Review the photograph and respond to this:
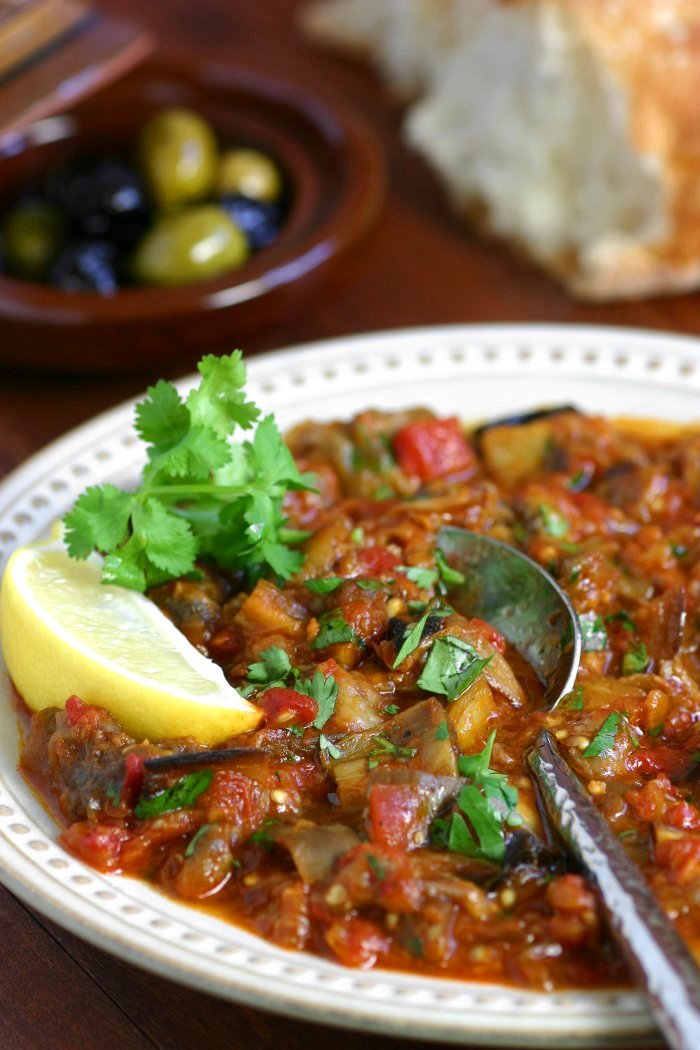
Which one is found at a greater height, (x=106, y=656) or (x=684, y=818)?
(x=106, y=656)

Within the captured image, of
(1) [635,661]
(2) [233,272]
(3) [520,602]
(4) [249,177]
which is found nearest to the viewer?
(1) [635,661]

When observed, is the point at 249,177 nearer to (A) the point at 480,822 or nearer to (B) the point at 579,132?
(B) the point at 579,132

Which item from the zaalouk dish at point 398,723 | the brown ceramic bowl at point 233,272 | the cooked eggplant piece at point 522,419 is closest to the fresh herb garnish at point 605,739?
the zaalouk dish at point 398,723

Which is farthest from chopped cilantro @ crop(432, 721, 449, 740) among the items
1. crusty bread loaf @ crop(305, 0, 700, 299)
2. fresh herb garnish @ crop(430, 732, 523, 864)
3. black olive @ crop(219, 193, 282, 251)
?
crusty bread loaf @ crop(305, 0, 700, 299)

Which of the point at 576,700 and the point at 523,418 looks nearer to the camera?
the point at 576,700

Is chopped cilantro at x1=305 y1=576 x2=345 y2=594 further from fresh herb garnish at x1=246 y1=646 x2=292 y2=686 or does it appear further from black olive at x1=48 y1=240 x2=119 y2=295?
black olive at x1=48 y1=240 x2=119 y2=295

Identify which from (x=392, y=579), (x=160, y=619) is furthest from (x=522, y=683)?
(x=160, y=619)

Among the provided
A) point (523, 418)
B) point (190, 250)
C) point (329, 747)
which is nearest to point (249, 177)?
point (190, 250)
